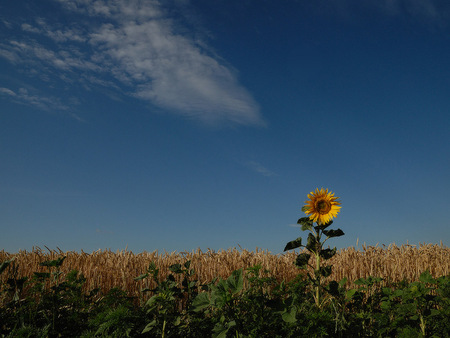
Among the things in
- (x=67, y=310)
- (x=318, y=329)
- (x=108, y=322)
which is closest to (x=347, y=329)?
(x=318, y=329)

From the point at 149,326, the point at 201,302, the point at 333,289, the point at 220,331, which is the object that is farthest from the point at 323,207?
the point at 149,326

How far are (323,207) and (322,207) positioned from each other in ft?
0.04

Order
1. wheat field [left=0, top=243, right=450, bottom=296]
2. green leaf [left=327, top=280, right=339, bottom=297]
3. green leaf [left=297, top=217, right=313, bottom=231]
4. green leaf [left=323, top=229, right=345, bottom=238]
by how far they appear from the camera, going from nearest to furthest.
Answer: green leaf [left=327, top=280, right=339, bottom=297] < green leaf [left=323, top=229, right=345, bottom=238] < green leaf [left=297, top=217, right=313, bottom=231] < wheat field [left=0, top=243, right=450, bottom=296]

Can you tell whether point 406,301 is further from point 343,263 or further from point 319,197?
point 343,263

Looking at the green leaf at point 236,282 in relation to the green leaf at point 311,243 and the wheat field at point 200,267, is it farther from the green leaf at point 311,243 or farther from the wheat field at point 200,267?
the wheat field at point 200,267

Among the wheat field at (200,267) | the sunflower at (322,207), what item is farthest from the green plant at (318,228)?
the wheat field at (200,267)

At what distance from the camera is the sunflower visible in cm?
486

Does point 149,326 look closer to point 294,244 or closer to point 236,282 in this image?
point 236,282

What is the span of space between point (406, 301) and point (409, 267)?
12.5 feet

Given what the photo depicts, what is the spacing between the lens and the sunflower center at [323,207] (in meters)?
4.90

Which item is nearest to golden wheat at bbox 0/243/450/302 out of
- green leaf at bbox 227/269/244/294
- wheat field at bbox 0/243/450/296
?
wheat field at bbox 0/243/450/296

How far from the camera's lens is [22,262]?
27.2ft

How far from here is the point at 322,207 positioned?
4.93 meters

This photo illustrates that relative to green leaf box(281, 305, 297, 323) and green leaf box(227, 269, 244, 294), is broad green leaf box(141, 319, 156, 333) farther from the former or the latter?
green leaf box(281, 305, 297, 323)
